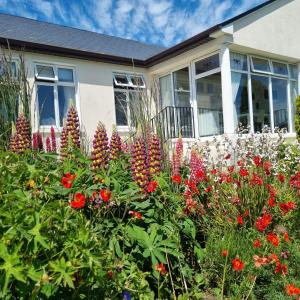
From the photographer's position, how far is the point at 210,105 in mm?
10523

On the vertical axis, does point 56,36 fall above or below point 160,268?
above

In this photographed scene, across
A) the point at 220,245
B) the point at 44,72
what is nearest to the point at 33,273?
the point at 220,245

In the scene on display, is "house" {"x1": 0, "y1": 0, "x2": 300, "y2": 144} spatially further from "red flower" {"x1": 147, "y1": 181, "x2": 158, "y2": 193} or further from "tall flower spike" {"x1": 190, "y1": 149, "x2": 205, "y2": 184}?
"red flower" {"x1": 147, "y1": 181, "x2": 158, "y2": 193}

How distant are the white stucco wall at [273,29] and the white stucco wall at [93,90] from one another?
378 cm

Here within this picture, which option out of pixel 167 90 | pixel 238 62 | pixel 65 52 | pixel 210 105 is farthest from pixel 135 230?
pixel 167 90

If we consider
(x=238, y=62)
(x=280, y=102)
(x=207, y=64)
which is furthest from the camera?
(x=280, y=102)

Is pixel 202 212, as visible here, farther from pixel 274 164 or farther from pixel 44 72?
pixel 44 72

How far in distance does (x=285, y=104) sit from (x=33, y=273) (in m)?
11.5

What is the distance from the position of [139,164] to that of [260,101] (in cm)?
886

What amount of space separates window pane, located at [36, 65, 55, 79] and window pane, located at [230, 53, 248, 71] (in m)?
4.95

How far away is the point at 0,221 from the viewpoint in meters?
1.46

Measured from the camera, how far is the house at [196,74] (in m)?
9.16

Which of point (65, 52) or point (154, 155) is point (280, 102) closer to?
point (65, 52)

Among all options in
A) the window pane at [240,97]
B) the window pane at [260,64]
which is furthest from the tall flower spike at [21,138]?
the window pane at [260,64]
